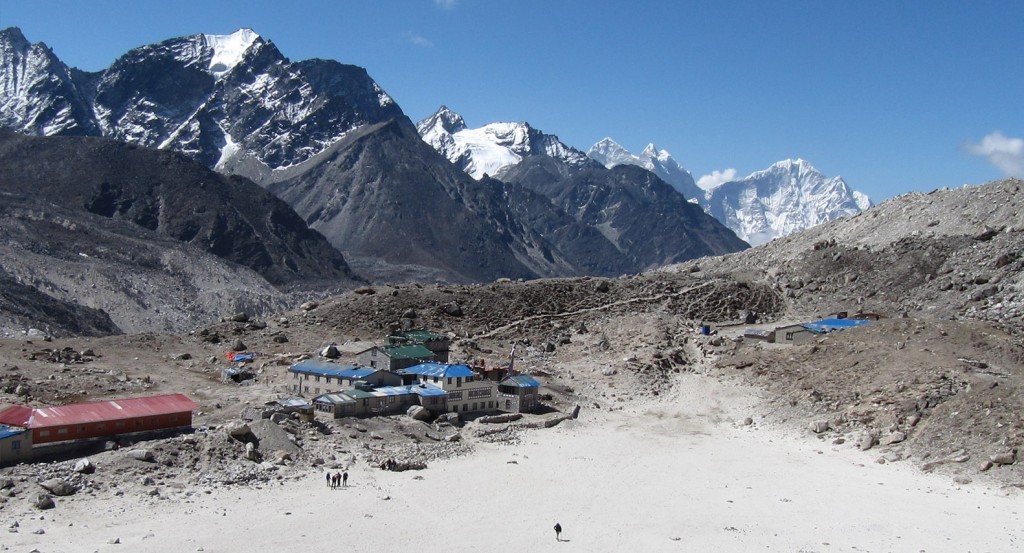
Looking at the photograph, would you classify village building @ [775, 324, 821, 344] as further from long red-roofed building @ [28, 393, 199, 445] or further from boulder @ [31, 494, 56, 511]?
boulder @ [31, 494, 56, 511]

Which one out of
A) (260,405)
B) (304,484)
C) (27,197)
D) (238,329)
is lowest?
(304,484)

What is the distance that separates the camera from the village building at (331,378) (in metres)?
56.8

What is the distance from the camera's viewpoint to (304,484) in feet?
137

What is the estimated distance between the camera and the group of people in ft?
137

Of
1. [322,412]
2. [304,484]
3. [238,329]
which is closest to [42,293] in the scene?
[238,329]

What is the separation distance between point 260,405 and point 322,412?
357 centimetres

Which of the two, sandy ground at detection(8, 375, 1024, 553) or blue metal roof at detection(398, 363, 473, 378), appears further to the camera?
blue metal roof at detection(398, 363, 473, 378)

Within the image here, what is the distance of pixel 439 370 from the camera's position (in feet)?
190

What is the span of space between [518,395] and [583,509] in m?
17.9

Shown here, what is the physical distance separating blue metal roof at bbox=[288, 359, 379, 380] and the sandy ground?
1017 cm

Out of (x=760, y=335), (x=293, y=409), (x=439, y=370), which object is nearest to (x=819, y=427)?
(x=760, y=335)

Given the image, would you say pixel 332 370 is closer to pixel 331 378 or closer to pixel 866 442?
pixel 331 378

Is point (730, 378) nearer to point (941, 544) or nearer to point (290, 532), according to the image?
point (941, 544)

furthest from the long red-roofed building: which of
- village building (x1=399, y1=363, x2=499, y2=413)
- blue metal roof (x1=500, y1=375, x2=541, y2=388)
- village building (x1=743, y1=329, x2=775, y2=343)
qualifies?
village building (x1=743, y1=329, x2=775, y2=343)
